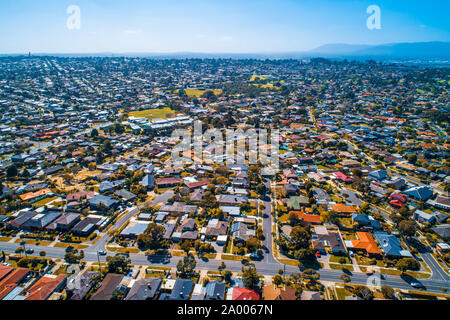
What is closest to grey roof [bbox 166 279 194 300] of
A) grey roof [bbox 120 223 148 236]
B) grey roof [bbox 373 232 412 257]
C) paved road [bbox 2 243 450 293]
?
paved road [bbox 2 243 450 293]

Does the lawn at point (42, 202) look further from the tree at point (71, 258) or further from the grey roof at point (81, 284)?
the grey roof at point (81, 284)

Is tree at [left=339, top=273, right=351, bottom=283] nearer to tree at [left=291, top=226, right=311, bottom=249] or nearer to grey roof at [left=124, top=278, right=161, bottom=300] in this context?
tree at [left=291, top=226, right=311, bottom=249]

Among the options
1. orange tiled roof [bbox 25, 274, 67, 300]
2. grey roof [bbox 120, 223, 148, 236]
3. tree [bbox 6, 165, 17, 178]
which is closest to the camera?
orange tiled roof [bbox 25, 274, 67, 300]

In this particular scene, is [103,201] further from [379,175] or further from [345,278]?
[379,175]

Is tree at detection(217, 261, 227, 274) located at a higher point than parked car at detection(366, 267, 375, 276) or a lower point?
higher

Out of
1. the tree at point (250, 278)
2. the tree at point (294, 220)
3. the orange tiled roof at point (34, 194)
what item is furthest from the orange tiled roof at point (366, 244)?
the orange tiled roof at point (34, 194)
